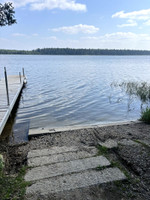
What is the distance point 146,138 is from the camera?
526 centimetres

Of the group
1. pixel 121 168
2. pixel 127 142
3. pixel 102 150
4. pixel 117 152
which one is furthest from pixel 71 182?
pixel 127 142

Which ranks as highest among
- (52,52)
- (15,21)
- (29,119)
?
(52,52)

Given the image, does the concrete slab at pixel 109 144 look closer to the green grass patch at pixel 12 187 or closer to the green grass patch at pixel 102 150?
the green grass patch at pixel 102 150

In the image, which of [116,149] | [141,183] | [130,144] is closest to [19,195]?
[141,183]

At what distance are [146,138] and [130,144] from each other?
0.82 metres

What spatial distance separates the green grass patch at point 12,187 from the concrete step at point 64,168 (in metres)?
0.15

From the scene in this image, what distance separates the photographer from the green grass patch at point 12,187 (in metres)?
2.82

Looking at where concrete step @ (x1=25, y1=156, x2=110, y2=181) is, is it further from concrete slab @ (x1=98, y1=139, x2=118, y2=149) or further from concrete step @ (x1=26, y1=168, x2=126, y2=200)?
concrete slab @ (x1=98, y1=139, x2=118, y2=149)

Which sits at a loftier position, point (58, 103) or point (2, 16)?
point (2, 16)

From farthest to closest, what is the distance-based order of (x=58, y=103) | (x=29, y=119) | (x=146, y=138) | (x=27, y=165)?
(x=58, y=103) → (x=29, y=119) → (x=146, y=138) → (x=27, y=165)

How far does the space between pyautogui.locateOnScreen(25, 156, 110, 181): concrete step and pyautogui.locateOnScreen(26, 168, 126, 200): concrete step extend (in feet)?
0.46

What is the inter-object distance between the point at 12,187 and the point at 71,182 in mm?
1034

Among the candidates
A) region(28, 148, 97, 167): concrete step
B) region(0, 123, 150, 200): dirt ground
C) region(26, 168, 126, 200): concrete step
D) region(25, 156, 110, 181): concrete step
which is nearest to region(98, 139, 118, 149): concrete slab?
region(0, 123, 150, 200): dirt ground

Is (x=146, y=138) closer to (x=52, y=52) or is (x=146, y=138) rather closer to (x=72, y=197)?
(x=72, y=197)
